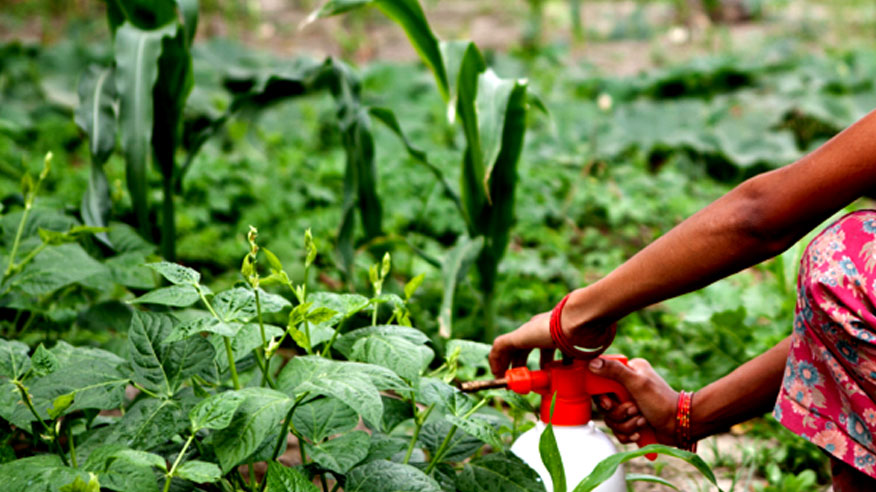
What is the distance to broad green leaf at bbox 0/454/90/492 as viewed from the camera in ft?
3.75

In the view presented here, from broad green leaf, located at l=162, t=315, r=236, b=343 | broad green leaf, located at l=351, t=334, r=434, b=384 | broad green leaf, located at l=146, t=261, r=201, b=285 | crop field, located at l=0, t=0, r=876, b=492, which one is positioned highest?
broad green leaf, located at l=146, t=261, r=201, b=285

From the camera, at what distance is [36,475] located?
1167mm

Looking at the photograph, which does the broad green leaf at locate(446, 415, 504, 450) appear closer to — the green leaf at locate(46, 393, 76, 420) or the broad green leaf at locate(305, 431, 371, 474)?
the broad green leaf at locate(305, 431, 371, 474)

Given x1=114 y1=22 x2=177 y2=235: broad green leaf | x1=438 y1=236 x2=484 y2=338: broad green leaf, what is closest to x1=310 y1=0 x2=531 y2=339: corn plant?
Answer: x1=438 y1=236 x2=484 y2=338: broad green leaf

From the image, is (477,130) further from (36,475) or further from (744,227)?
(36,475)

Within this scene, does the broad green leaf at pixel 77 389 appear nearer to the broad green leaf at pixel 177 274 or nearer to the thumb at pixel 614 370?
the broad green leaf at pixel 177 274

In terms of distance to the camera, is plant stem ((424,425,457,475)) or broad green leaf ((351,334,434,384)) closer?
broad green leaf ((351,334,434,384))

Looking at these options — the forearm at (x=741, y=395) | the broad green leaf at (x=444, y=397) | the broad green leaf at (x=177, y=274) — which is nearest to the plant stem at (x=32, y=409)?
the broad green leaf at (x=177, y=274)

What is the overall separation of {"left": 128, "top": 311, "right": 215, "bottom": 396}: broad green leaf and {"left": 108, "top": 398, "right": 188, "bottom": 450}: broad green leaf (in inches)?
1.2

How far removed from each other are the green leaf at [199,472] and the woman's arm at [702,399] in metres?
0.66

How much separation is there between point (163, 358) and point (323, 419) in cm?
Result: 25

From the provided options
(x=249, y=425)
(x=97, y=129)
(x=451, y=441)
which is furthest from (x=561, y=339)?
(x=97, y=129)

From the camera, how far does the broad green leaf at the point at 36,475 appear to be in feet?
3.75

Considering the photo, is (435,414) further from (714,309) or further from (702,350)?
(714,309)
